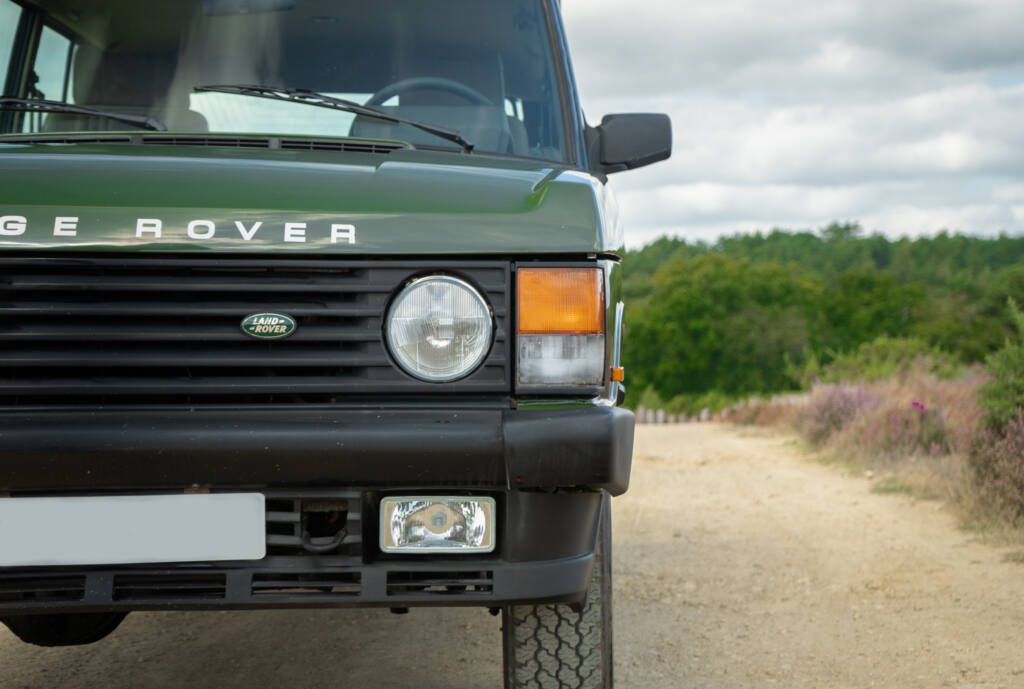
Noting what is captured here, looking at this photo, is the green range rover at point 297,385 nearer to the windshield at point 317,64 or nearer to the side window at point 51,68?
the windshield at point 317,64

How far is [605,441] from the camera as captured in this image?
218 centimetres

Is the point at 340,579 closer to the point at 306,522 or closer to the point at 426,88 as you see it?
the point at 306,522

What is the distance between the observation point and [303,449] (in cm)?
215

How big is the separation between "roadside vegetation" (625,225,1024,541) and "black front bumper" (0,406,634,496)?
15.1ft

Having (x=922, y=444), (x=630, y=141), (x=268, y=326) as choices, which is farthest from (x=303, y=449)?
(x=922, y=444)

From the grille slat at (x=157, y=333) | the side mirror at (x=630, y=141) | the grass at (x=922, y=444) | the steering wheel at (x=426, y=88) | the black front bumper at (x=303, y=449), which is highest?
the steering wheel at (x=426, y=88)

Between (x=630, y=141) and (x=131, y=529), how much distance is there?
6.45 feet

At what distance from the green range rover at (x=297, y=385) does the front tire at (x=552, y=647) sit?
0.35 meters

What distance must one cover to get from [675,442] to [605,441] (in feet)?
34.0

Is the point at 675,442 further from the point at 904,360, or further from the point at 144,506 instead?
the point at 144,506

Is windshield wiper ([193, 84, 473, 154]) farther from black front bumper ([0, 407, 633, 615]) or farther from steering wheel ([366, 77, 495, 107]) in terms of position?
black front bumper ([0, 407, 633, 615])

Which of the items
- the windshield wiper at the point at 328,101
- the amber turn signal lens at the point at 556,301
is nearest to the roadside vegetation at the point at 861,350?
the windshield wiper at the point at 328,101

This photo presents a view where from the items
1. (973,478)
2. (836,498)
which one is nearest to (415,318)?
(973,478)

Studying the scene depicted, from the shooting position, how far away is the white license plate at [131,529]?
2.16m
